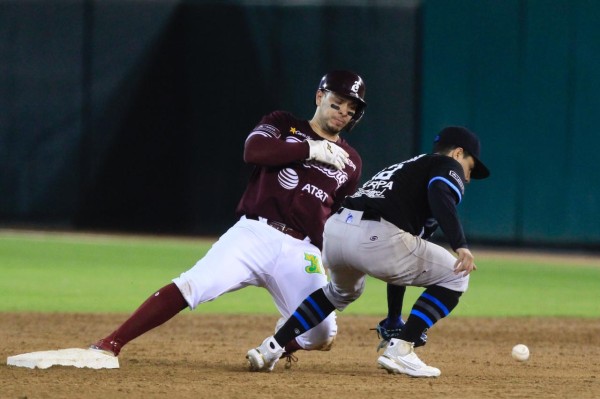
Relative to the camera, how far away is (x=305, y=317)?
5.84 m

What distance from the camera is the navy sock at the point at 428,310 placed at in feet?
18.7

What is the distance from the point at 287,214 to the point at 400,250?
693 mm

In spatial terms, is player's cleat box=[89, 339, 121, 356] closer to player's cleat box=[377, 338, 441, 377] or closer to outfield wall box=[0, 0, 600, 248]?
player's cleat box=[377, 338, 441, 377]

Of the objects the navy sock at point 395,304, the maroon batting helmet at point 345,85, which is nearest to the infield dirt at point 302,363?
the navy sock at point 395,304

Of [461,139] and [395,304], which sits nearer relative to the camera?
[461,139]

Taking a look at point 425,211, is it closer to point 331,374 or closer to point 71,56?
point 331,374

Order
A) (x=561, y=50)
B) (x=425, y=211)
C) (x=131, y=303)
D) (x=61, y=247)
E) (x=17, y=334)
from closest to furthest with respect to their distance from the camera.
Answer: (x=425, y=211)
(x=17, y=334)
(x=131, y=303)
(x=61, y=247)
(x=561, y=50)

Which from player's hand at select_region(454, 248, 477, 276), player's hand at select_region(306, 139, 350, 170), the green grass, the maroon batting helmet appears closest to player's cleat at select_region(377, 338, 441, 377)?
player's hand at select_region(454, 248, 477, 276)

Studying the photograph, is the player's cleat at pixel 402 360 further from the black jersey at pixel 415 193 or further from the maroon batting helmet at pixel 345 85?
the maroon batting helmet at pixel 345 85

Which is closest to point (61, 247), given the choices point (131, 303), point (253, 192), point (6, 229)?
point (6, 229)

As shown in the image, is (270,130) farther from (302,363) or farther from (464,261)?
(302,363)

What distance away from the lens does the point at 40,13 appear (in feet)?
54.9

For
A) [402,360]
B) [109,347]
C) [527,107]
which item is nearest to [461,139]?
[402,360]

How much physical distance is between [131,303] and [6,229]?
7.27 meters
